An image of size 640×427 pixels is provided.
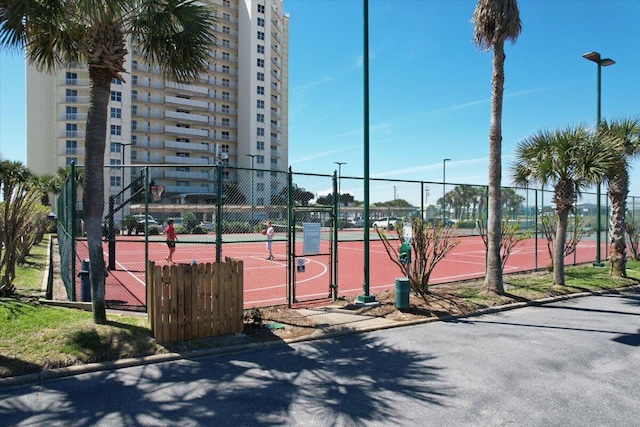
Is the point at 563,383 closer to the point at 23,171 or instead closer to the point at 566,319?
the point at 566,319

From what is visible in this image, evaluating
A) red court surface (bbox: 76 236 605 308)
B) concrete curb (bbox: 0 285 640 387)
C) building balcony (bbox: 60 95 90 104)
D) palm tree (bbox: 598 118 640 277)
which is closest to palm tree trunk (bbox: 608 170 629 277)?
palm tree (bbox: 598 118 640 277)

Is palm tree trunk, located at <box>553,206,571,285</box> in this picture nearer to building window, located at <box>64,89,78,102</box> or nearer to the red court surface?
the red court surface

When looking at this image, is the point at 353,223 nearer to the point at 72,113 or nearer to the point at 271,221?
the point at 271,221

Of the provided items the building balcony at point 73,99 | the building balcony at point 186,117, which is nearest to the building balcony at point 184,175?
the building balcony at point 186,117

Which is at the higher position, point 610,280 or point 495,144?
point 495,144

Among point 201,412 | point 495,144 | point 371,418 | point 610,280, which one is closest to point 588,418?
point 371,418

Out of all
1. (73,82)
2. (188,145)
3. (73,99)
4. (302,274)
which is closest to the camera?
(302,274)

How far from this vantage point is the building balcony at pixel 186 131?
7312 cm

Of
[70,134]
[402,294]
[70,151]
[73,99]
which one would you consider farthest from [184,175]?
[402,294]

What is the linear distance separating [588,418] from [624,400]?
2.69ft

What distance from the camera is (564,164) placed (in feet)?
38.6

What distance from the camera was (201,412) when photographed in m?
4.54

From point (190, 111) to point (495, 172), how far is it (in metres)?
73.3

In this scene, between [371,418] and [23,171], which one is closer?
[371,418]
